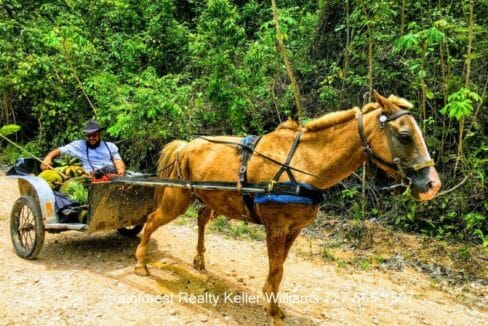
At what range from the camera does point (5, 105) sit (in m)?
12.4

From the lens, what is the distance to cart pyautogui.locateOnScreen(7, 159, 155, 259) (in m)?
4.95

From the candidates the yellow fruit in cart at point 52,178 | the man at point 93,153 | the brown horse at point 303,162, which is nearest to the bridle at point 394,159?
the brown horse at point 303,162

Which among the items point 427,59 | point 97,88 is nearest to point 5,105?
point 97,88

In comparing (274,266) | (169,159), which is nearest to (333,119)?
(274,266)

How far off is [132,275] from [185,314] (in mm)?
1176

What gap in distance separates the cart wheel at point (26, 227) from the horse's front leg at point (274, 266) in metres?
2.96

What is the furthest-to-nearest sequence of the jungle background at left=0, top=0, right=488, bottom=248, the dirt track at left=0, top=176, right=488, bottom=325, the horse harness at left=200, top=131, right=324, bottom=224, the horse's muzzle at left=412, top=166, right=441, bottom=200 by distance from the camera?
the jungle background at left=0, top=0, right=488, bottom=248 → the dirt track at left=0, top=176, right=488, bottom=325 → the horse harness at left=200, top=131, right=324, bottom=224 → the horse's muzzle at left=412, top=166, right=441, bottom=200

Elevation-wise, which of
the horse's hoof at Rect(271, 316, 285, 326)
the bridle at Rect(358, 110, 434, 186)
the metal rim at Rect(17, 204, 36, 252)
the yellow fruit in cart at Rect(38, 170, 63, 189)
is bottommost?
the horse's hoof at Rect(271, 316, 285, 326)

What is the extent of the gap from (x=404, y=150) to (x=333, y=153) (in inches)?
25.4

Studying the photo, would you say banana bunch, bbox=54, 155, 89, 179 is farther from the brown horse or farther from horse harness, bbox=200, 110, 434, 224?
horse harness, bbox=200, 110, 434, 224

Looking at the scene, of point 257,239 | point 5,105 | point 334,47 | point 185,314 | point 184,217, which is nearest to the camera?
point 185,314

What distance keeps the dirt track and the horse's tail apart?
1.29 meters

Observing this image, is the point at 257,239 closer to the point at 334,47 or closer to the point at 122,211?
the point at 122,211

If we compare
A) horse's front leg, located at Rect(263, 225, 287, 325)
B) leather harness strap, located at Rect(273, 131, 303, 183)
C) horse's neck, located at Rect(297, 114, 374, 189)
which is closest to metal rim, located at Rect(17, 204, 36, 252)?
horse's front leg, located at Rect(263, 225, 287, 325)
